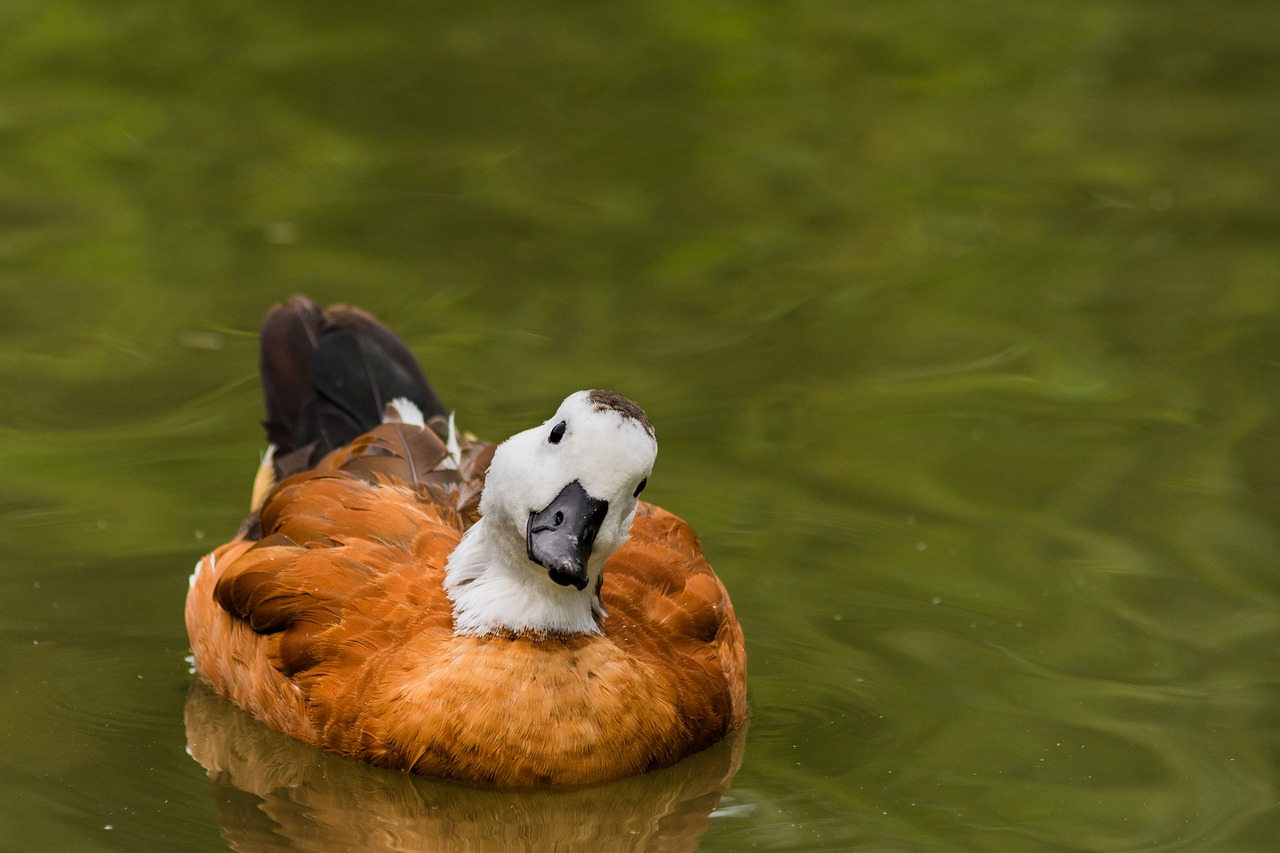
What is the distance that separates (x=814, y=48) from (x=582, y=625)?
899 centimetres

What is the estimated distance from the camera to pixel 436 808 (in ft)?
22.6

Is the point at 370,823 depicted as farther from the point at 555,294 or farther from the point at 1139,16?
the point at 1139,16

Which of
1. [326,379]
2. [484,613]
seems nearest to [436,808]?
[484,613]

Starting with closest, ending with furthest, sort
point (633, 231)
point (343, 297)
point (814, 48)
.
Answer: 1. point (343, 297)
2. point (633, 231)
3. point (814, 48)

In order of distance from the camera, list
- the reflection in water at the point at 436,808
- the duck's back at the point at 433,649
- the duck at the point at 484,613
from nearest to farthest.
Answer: the duck at the point at 484,613 < the reflection in water at the point at 436,808 < the duck's back at the point at 433,649

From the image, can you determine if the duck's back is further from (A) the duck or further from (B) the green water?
(B) the green water

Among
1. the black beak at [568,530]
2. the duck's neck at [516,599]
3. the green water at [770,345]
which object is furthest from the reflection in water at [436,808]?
the black beak at [568,530]

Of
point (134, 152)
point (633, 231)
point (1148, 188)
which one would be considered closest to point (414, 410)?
point (633, 231)

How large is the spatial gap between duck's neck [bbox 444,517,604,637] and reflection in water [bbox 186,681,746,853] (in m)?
0.57

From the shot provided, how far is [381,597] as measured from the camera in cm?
721

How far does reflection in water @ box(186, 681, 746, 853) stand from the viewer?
6758 mm

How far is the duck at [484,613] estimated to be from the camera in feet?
21.5

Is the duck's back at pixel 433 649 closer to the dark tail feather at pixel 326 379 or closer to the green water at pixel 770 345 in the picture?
the green water at pixel 770 345

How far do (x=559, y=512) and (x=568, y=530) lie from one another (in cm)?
8
